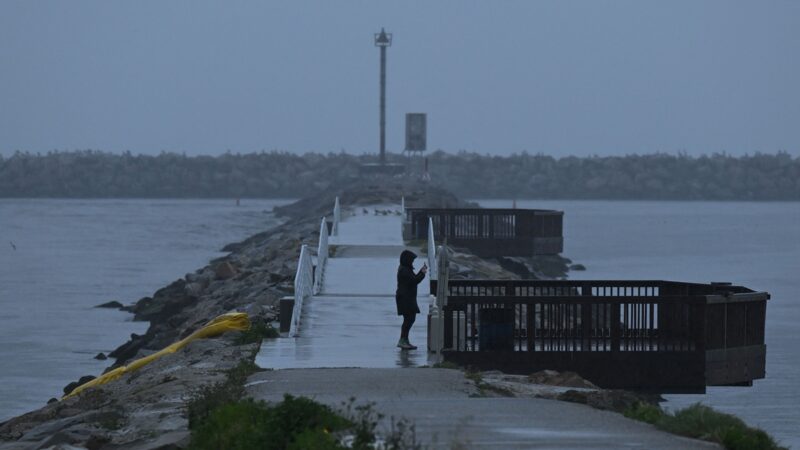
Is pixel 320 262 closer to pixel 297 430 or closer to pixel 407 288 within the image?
pixel 407 288

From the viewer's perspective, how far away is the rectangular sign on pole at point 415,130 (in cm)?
10644

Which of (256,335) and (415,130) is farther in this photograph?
(415,130)

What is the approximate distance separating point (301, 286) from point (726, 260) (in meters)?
62.6

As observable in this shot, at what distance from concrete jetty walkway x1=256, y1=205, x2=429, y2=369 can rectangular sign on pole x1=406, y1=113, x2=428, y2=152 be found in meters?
67.9

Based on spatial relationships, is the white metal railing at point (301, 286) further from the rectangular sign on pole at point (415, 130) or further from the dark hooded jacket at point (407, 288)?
the rectangular sign on pole at point (415, 130)

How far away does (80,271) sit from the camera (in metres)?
68.9

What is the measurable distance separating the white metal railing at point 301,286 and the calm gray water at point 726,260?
6.10 m

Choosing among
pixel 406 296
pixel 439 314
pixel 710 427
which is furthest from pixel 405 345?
pixel 710 427

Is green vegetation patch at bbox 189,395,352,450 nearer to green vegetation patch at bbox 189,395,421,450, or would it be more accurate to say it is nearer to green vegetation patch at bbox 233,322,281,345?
green vegetation patch at bbox 189,395,421,450

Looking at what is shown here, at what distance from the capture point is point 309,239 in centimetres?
4275

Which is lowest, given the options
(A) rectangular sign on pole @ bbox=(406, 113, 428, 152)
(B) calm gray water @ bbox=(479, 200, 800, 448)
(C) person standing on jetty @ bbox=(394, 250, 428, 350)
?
(B) calm gray water @ bbox=(479, 200, 800, 448)

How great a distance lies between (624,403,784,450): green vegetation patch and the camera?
12672 millimetres

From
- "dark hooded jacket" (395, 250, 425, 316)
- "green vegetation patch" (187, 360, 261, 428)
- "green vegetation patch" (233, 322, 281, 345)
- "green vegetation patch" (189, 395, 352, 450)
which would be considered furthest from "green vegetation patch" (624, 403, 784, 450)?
"green vegetation patch" (233, 322, 281, 345)

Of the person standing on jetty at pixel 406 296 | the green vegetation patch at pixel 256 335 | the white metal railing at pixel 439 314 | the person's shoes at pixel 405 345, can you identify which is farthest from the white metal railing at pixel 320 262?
the white metal railing at pixel 439 314
